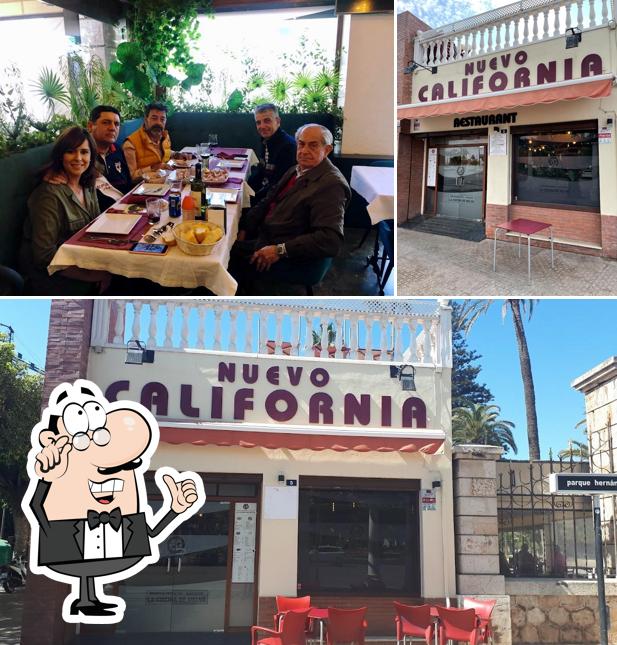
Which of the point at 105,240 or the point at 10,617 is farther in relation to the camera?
the point at 10,617

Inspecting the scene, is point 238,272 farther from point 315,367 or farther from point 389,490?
point 389,490

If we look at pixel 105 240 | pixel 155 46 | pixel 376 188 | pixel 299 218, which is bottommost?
pixel 105 240

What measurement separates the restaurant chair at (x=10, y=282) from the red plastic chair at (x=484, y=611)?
5039 millimetres

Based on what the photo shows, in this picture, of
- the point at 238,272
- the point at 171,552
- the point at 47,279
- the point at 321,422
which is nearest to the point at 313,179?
the point at 238,272

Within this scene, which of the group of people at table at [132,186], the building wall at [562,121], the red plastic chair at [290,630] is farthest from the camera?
the building wall at [562,121]

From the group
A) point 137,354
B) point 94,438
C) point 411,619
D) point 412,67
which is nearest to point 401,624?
point 411,619

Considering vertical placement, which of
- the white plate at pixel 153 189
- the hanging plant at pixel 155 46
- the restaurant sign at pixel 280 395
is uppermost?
the hanging plant at pixel 155 46

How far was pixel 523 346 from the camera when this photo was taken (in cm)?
1812

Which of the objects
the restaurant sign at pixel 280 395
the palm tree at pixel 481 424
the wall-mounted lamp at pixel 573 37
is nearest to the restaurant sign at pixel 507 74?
the wall-mounted lamp at pixel 573 37

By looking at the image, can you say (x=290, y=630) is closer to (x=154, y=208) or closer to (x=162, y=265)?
(x=162, y=265)

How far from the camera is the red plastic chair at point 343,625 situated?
6.28 m

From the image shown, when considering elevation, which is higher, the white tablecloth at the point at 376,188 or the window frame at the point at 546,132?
the window frame at the point at 546,132

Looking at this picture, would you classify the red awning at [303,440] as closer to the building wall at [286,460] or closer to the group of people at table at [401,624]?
the building wall at [286,460]

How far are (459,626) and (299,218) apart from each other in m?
4.05
